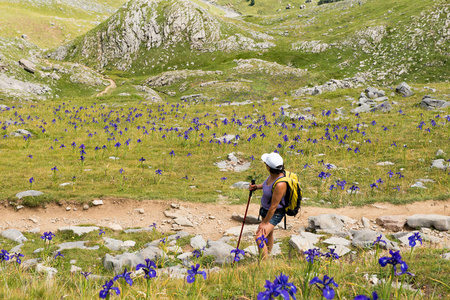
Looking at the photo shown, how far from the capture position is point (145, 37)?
2808 inches

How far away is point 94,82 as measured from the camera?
48.5 metres

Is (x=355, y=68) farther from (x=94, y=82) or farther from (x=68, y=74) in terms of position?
(x=68, y=74)

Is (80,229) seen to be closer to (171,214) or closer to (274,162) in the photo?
(171,214)

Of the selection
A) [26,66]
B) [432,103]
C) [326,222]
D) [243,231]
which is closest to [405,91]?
[432,103]

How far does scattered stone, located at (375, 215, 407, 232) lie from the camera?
28.0 ft

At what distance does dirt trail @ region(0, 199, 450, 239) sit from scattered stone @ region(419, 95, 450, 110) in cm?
1612

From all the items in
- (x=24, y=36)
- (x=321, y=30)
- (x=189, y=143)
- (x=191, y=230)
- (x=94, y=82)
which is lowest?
(x=191, y=230)

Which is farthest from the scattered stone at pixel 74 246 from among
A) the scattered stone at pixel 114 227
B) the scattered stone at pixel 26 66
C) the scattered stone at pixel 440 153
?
the scattered stone at pixel 26 66

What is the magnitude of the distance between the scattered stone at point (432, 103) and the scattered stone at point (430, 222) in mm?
17992

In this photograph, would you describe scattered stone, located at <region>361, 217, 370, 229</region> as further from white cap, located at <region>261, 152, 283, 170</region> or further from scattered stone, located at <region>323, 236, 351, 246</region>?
white cap, located at <region>261, 152, 283, 170</region>

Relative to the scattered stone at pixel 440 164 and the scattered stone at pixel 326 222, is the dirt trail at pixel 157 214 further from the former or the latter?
the scattered stone at pixel 440 164

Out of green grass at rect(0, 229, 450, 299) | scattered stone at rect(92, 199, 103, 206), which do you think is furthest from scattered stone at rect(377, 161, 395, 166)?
scattered stone at rect(92, 199, 103, 206)

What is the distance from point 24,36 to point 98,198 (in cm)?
9383

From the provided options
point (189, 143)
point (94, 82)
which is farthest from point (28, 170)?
point (94, 82)
